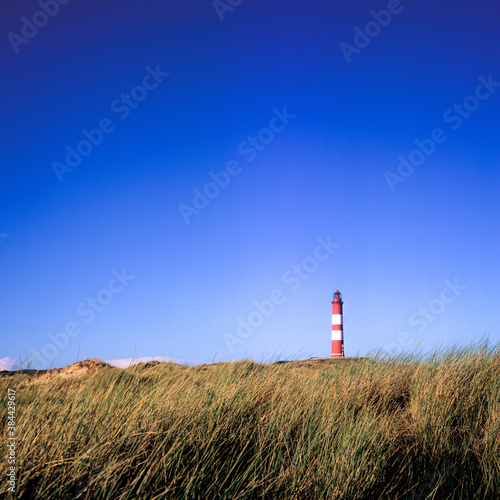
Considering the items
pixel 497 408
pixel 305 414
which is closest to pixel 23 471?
pixel 305 414

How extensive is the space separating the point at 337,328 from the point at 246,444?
590 inches

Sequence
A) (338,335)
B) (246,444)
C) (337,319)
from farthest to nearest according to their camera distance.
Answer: (337,319), (338,335), (246,444)

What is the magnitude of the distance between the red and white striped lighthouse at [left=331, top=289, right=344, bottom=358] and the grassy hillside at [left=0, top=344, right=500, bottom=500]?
1234 centimetres

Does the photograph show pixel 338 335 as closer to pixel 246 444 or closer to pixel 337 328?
pixel 337 328

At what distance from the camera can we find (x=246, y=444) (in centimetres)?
301

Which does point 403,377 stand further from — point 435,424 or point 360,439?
point 360,439

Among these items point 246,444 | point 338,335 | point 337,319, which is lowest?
point 338,335

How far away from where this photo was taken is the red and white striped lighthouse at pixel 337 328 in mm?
17047

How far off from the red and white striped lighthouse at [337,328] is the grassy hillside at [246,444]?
12337 mm

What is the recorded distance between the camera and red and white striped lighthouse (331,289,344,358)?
671 inches

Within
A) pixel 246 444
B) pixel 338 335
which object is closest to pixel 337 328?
pixel 338 335

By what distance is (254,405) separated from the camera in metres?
3.84

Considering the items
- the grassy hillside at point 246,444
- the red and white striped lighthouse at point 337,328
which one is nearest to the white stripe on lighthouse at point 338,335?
the red and white striped lighthouse at point 337,328

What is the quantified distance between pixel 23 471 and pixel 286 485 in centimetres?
151
